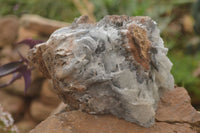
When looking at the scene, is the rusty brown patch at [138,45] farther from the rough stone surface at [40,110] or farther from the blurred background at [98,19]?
the rough stone surface at [40,110]

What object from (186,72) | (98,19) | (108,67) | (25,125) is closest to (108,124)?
(108,67)

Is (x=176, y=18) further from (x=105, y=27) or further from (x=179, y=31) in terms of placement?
(x=105, y=27)

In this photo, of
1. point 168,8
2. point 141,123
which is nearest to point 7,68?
point 141,123

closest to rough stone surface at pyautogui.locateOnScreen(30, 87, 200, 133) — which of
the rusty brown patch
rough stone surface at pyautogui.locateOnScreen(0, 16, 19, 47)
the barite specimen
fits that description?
the barite specimen

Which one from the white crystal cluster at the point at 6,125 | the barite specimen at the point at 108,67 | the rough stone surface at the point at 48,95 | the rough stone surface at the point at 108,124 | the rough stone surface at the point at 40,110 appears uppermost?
the barite specimen at the point at 108,67

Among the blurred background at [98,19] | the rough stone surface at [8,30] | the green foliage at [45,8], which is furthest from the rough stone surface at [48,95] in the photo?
the green foliage at [45,8]

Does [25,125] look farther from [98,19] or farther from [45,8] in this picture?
[45,8]
